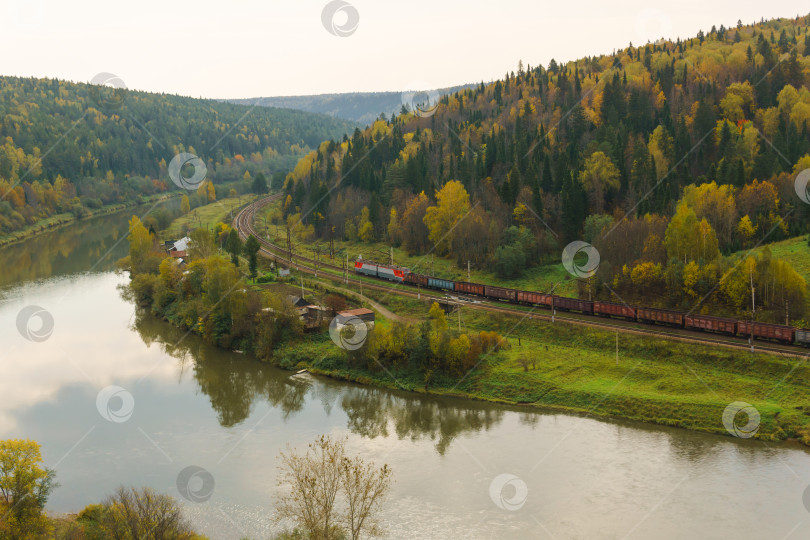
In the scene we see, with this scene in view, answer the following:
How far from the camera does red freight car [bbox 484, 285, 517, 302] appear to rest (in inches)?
2282

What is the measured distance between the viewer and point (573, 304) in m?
54.2

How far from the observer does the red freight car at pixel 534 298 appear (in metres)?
55.9

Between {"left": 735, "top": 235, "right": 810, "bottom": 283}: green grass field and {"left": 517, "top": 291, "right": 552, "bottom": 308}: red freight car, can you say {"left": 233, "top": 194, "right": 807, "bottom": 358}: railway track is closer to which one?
{"left": 517, "top": 291, "right": 552, "bottom": 308}: red freight car

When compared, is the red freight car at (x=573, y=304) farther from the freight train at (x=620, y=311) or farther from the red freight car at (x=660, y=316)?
the red freight car at (x=660, y=316)

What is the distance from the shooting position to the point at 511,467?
34.0 metres

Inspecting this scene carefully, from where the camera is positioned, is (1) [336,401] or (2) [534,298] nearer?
(1) [336,401]

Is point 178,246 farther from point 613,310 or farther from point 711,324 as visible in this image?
point 711,324

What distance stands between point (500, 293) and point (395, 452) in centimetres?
2530
